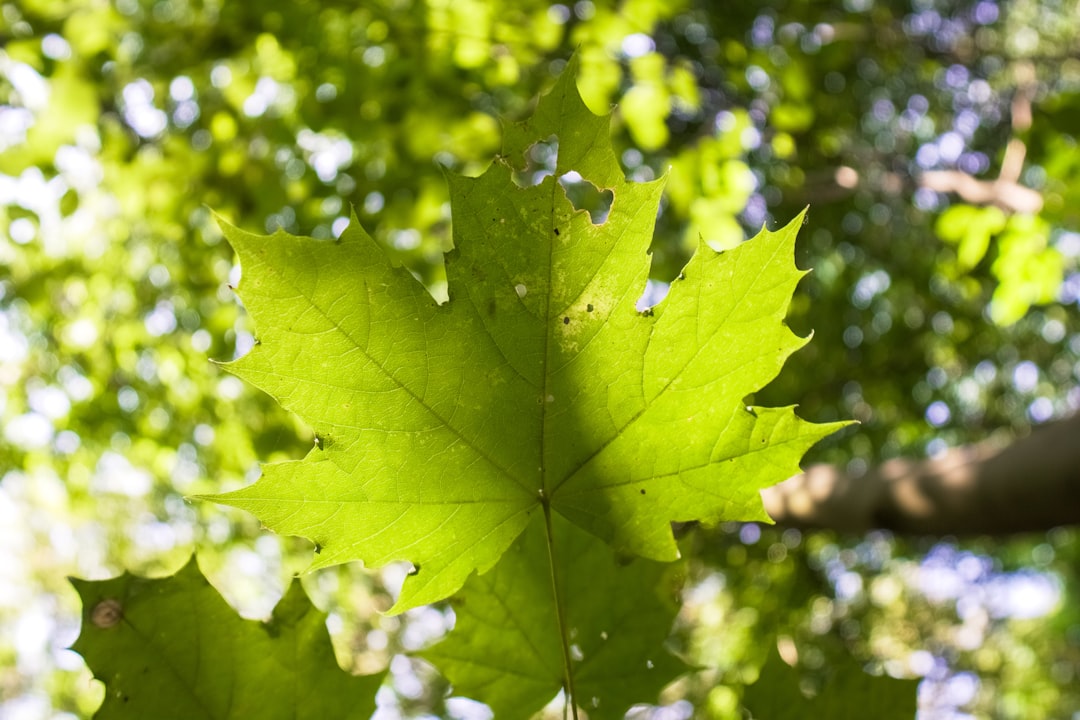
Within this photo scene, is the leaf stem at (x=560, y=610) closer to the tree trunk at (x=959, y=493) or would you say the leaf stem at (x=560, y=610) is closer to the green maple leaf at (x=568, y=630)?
the green maple leaf at (x=568, y=630)

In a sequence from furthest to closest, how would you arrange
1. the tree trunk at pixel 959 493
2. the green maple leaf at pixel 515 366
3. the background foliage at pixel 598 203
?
the background foliage at pixel 598 203 < the tree trunk at pixel 959 493 < the green maple leaf at pixel 515 366

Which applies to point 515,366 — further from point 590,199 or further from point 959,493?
point 590,199

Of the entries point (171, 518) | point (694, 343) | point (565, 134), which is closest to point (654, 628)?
point (694, 343)

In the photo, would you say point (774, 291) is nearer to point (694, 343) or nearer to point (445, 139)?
point (694, 343)

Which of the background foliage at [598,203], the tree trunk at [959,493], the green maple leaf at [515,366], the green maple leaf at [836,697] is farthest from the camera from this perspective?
the background foliage at [598,203]

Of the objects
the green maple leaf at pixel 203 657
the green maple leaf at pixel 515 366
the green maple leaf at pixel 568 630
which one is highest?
the green maple leaf at pixel 515 366

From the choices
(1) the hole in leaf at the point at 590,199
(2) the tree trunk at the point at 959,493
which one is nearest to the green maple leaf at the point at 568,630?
(2) the tree trunk at the point at 959,493

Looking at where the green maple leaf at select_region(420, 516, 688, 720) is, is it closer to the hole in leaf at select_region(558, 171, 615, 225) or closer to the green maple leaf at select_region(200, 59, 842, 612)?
the green maple leaf at select_region(200, 59, 842, 612)
